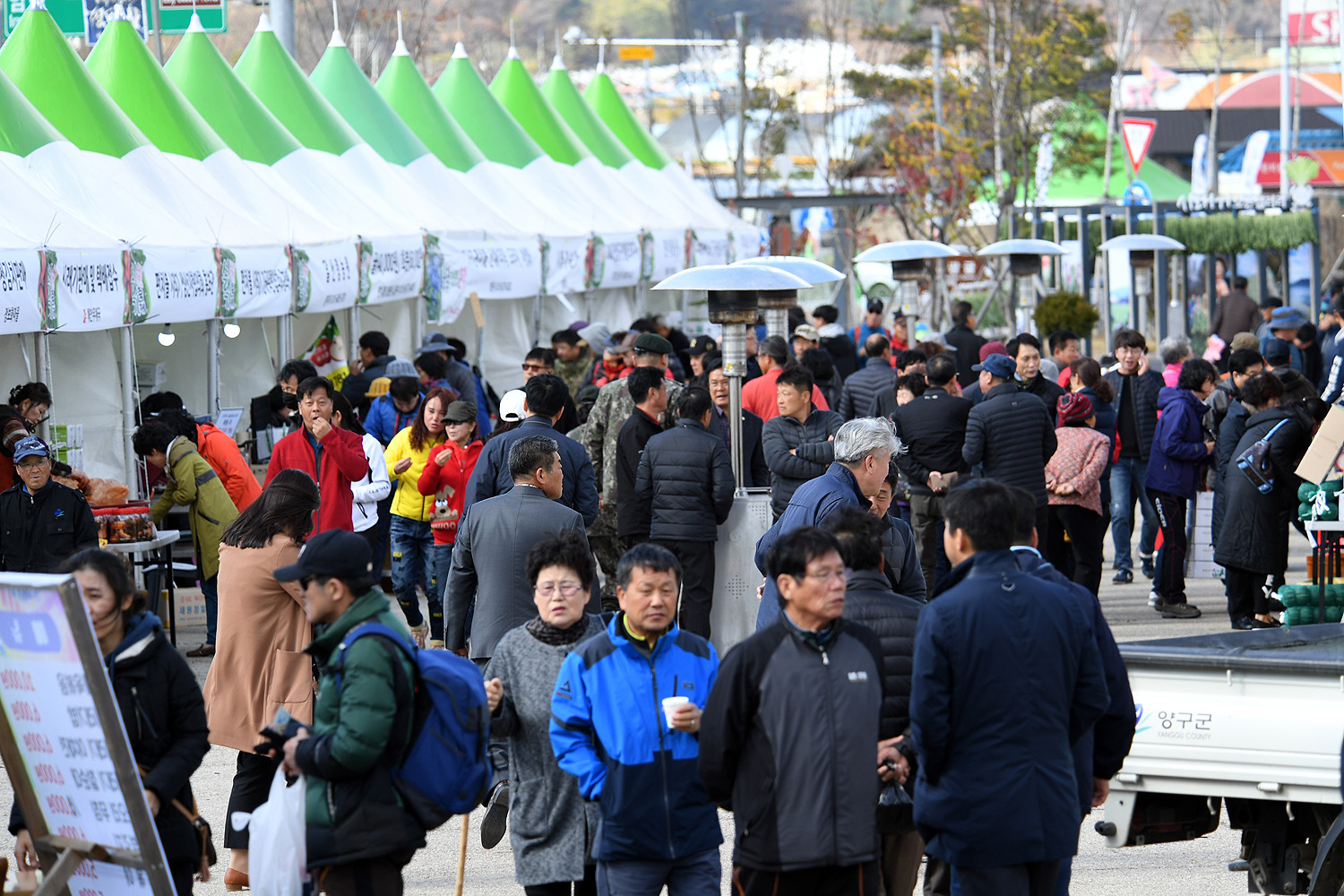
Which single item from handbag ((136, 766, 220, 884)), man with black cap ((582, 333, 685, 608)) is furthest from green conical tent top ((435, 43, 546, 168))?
handbag ((136, 766, 220, 884))

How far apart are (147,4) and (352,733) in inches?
666

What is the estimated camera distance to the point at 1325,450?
962 centimetres

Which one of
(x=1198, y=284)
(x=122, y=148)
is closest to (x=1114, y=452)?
(x=122, y=148)

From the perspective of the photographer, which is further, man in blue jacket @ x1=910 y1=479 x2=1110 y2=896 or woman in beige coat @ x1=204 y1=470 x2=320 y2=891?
woman in beige coat @ x1=204 y1=470 x2=320 y2=891

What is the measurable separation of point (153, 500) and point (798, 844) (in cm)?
757

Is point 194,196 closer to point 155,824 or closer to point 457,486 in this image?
point 457,486

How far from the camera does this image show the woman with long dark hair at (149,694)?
4637mm

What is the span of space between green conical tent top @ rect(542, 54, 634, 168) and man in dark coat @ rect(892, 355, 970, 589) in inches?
627

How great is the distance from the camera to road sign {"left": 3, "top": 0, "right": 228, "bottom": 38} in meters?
18.2

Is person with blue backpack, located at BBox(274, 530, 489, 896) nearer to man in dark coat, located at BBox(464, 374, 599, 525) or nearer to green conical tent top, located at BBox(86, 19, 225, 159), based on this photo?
man in dark coat, located at BBox(464, 374, 599, 525)

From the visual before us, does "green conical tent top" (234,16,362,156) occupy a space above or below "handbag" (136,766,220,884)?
above

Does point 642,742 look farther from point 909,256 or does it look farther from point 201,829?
point 909,256

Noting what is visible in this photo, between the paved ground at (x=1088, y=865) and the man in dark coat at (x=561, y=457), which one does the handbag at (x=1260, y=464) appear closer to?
the paved ground at (x=1088, y=865)

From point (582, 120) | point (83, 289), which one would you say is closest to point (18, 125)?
point (83, 289)
